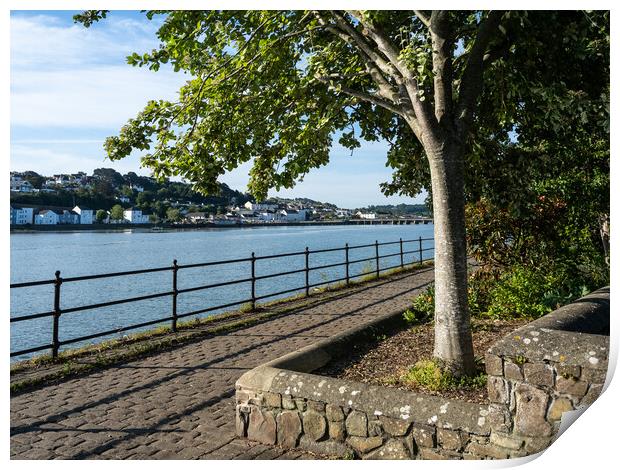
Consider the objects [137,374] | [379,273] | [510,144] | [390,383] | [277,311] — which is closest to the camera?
[390,383]

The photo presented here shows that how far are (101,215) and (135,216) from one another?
1.63 m

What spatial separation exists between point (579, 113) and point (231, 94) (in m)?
4.00

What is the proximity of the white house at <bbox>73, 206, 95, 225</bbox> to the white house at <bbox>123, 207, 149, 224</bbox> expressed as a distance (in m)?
0.76

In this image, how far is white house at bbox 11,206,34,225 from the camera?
768 cm

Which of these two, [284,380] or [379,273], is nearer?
[284,380]

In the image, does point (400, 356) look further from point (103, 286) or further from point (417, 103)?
point (103, 286)

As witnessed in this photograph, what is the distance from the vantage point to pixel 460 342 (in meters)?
5.19

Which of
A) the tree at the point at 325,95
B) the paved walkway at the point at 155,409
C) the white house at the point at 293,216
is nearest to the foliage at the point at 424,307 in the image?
the paved walkway at the point at 155,409

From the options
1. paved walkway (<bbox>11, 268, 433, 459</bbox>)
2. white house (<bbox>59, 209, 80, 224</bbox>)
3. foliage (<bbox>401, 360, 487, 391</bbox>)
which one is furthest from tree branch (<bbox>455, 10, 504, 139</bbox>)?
white house (<bbox>59, 209, 80, 224</bbox>)

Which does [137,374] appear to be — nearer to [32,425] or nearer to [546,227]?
[32,425]

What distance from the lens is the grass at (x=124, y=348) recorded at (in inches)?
250

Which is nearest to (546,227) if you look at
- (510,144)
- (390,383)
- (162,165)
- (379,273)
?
(510,144)

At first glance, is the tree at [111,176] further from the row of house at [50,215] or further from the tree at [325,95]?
the tree at [325,95]

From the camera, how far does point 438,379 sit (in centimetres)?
497
